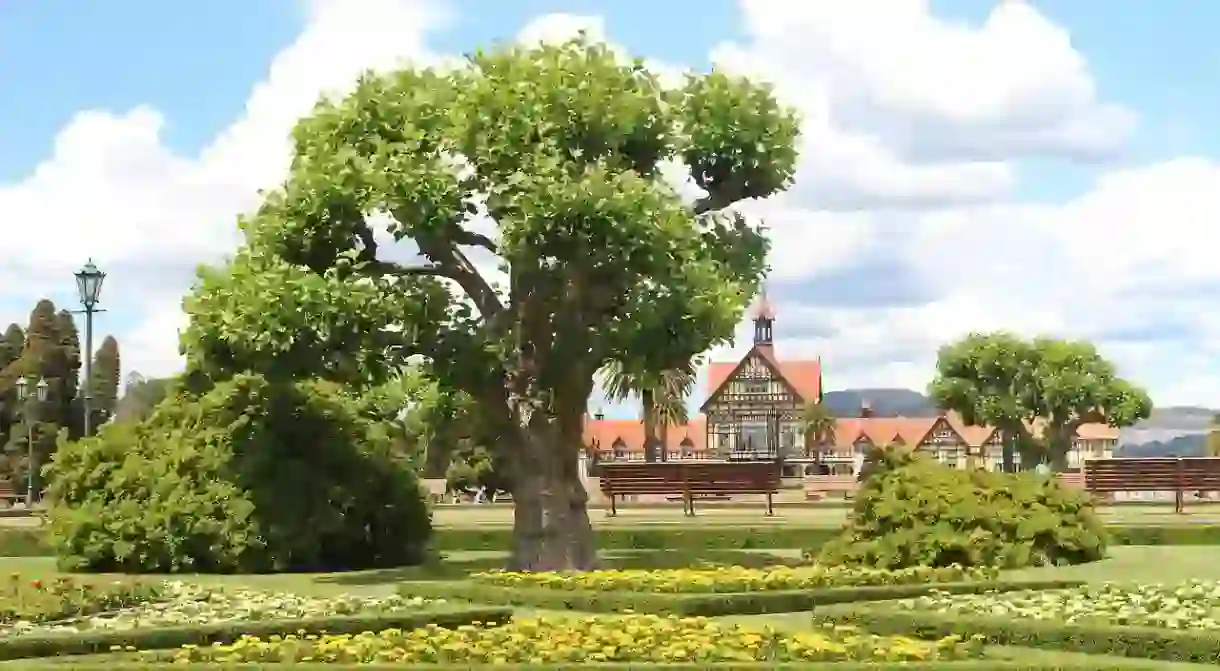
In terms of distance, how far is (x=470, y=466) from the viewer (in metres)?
63.8

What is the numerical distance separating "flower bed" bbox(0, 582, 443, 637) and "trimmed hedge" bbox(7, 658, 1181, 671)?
2.98 metres

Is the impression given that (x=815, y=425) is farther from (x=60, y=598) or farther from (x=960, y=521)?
(x=60, y=598)

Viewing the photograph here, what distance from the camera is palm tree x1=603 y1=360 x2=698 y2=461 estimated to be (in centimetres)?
2237

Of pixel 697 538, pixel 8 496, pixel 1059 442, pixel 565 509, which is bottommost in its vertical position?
pixel 697 538

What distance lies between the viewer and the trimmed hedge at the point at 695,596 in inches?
636

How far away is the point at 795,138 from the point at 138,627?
13.1 metres

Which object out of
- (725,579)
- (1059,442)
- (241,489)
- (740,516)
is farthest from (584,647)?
(1059,442)

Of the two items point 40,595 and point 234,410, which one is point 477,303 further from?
point 40,595

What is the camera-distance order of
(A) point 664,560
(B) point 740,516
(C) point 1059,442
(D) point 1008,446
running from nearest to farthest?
(A) point 664,560
(B) point 740,516
(D) point 1008,446
(C) point 1059,442

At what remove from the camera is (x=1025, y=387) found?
261ft

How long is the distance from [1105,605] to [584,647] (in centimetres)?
571

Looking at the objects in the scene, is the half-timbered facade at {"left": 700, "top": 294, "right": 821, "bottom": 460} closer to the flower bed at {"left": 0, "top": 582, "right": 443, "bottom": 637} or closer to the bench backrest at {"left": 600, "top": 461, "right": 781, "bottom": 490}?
the bench backrest at {"left": 600, "top": 461, "right": 781, "bottom": 490}

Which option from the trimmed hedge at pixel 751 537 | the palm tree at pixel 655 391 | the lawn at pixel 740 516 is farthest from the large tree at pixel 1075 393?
the trimmed hedge at pixel 751 537

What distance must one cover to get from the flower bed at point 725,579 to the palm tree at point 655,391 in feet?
13.5
